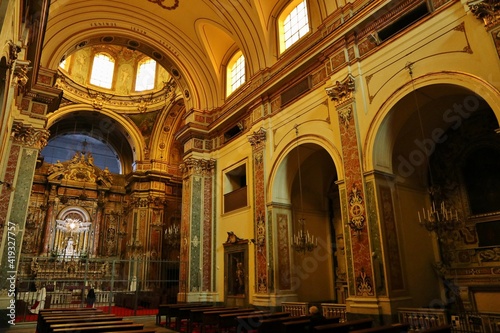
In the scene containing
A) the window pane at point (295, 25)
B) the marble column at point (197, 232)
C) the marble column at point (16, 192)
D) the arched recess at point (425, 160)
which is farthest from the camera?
the marble column at point (197, 232)

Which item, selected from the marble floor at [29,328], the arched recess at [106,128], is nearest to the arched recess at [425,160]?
the marble floor at [29,328]

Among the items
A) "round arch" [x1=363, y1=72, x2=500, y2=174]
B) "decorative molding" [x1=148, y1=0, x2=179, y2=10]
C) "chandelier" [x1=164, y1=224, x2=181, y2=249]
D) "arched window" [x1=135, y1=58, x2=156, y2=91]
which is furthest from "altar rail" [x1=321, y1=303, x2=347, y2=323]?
"arched window" [x1=135, y1=58, x2=156, y2=91]

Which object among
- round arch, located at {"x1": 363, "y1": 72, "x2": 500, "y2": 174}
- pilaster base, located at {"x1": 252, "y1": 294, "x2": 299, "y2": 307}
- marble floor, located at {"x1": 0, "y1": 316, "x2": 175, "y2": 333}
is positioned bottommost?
marble floor, located at {"x1": 0, "y1": 316, "x2": 175, "y2": 333}

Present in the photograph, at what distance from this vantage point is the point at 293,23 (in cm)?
1176

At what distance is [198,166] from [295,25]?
6.23 m

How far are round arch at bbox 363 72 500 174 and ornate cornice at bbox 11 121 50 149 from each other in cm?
926

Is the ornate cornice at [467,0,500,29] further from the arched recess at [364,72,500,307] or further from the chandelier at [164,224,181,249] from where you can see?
the chandelier at [164,224,181,249]

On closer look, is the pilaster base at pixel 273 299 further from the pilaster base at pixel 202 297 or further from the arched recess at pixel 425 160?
the arched recess at pixel 425 160

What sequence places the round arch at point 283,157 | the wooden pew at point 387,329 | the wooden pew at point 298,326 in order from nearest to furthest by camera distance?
1. the wooden pew at point 387,329
2. the wooden pew at point 298,326
3. the round arch at point 283,157

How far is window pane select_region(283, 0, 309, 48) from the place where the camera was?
11.2 metres

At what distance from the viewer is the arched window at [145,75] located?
21.1m

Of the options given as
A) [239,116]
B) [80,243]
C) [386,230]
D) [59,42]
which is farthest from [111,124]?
[386,230]

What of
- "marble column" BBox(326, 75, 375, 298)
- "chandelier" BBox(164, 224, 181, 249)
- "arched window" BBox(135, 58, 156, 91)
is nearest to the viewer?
"marble column" BBox(326, 75, 375, 298)

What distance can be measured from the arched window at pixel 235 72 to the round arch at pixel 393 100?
695 cm
